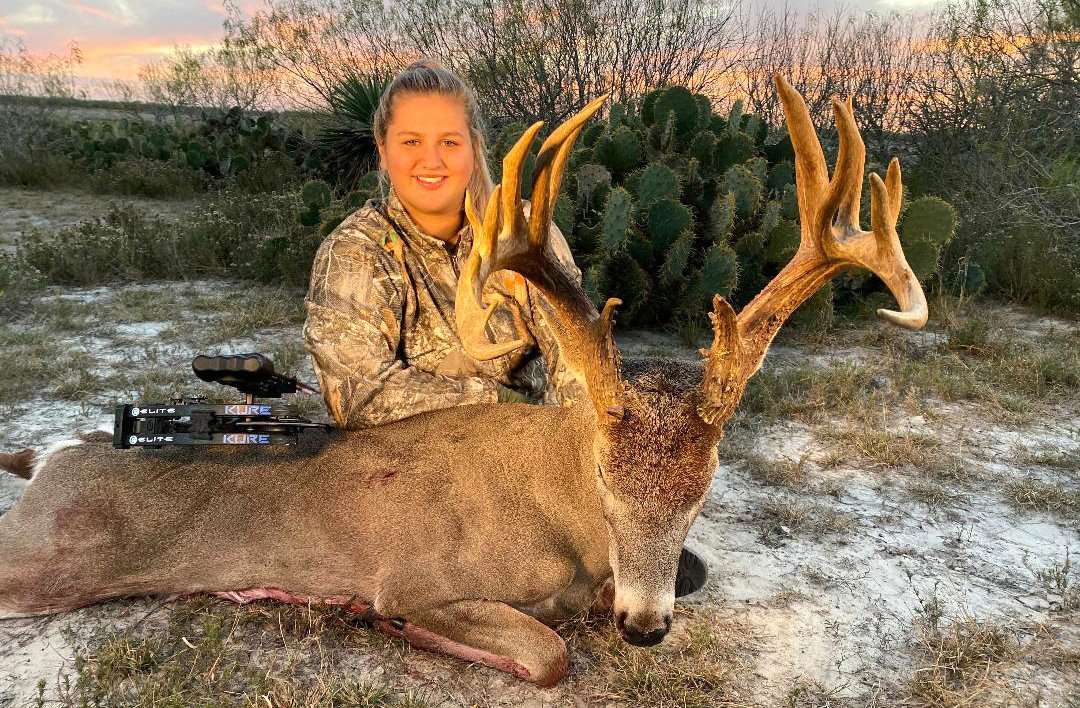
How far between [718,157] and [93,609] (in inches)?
252

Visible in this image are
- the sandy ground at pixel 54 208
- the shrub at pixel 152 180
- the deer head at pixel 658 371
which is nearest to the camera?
the deer head at pixel 658 371

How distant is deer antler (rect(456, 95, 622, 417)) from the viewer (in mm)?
2268

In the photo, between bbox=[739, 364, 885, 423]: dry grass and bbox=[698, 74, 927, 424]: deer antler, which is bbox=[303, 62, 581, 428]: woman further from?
bbox=[739, 364, 885, 423]: dry grass

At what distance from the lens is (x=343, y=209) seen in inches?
326

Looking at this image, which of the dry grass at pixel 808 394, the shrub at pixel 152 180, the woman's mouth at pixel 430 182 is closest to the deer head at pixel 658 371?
the woman's mouth at pixel 430 182

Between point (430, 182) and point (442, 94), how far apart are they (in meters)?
0.38

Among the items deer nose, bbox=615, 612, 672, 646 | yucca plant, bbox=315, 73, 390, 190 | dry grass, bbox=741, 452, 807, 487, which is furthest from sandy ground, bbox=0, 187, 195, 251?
deer nose, bbox=615, 612, 672, 646

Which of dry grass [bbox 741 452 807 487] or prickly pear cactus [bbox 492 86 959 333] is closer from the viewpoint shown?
dry grass [bbox 741 452 807 487]

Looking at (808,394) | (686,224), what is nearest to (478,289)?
(808,394)

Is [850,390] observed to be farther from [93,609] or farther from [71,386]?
[71,386]

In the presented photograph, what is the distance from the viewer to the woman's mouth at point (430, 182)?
348 cm

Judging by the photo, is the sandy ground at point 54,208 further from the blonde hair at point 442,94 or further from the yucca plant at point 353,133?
the blonde hair at point 442,94

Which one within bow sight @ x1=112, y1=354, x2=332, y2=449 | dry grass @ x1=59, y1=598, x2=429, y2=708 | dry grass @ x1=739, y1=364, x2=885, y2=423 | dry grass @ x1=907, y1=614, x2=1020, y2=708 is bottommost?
dry grass @ x1=59, y1=598, x2=429, y2=708

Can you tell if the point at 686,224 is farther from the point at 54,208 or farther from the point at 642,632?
the point at 54,208
